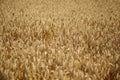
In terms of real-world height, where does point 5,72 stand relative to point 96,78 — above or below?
above

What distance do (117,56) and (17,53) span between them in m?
1.18

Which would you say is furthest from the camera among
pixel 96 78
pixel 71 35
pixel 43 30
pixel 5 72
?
pixel 43 30

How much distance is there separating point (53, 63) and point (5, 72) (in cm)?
60

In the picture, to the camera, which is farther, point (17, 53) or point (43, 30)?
point (43, 30)

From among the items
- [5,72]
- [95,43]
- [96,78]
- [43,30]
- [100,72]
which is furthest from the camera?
[43,30]

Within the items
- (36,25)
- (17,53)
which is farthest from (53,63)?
(36,25)

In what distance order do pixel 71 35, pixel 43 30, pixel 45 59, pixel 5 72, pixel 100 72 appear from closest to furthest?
pixel 5 72 → pixel 100 72 → pixel 45 59 → pixel 71 35 → pixel 43 30

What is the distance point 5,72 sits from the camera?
1935 millimetres

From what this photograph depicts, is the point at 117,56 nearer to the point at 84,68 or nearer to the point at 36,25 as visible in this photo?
the point at 84,68

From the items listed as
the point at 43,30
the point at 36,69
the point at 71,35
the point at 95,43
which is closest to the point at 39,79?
the point at 36,69

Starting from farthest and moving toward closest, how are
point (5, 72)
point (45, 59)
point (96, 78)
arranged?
point (45, 59) < point (96, 78) < point (5, 72)

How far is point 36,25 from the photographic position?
4285 mm

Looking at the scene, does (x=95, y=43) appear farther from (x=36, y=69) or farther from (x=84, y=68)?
(x=36, y=69)

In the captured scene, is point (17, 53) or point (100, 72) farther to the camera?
point (17, 53)
